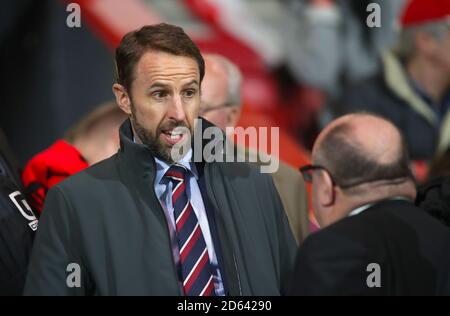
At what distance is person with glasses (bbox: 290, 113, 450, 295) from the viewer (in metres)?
2.72

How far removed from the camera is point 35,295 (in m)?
2.71

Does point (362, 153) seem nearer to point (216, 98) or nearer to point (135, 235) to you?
point (135, 235)

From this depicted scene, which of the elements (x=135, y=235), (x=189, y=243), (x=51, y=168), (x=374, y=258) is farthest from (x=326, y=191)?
(x=51, y=168)

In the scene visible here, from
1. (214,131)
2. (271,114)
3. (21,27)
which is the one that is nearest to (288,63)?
(271,114)

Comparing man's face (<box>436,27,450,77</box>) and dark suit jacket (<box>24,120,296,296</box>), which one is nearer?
dark suit jacket (<box>24,120,296,296</box>)

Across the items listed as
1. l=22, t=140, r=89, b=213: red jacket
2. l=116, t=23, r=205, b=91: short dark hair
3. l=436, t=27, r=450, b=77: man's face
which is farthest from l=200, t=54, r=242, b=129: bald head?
l=436, t=27, r=450, b=77: man's face

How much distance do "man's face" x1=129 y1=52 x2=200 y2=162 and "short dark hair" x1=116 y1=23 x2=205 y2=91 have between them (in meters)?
0.02

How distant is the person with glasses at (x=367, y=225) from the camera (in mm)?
2723

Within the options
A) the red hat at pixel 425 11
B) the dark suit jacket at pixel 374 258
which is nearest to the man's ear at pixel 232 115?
the dark suit jacket at pixel 374 258

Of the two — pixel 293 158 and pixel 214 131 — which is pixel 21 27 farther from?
pixel 214 131

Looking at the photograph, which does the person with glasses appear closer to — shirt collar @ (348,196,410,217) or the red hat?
shirt collar @ (348,196,410,217)

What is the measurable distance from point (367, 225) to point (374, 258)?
10 centimetres

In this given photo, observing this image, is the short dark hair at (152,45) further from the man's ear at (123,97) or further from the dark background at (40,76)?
the dark background at (40,76)

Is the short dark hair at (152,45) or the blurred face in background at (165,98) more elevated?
the short dark hair at (152,45)
